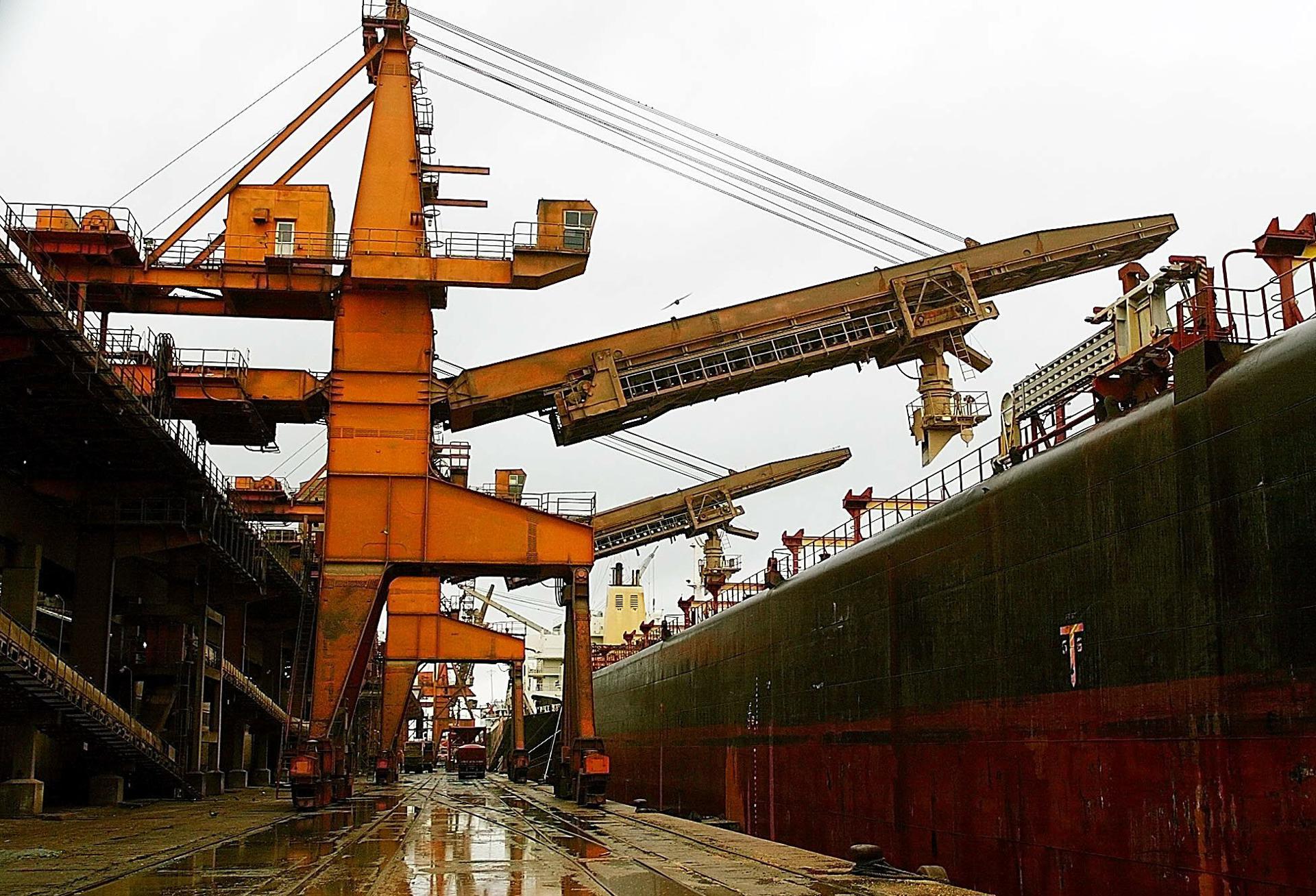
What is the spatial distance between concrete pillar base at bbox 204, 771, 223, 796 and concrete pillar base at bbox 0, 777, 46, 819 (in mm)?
10066

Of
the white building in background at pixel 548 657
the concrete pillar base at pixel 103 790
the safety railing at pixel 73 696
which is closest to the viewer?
the safety railing at pixel 73 696

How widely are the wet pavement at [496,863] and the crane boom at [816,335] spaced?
26.7 feet

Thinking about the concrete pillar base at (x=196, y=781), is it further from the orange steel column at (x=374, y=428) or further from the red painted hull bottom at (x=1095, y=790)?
the red painted hull bottom at (x=1095, y=790)

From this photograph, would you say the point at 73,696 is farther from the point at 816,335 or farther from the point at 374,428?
the point at 816,335

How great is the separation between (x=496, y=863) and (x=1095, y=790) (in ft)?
22.3

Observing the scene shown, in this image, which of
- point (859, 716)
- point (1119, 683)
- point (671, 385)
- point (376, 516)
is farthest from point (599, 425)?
point (1119, 683)

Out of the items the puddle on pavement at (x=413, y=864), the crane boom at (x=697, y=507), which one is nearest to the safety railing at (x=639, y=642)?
the crane boom at (x=697, y=507)

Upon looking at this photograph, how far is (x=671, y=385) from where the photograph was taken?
79.9 ft

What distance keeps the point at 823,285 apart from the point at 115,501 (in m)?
17.8

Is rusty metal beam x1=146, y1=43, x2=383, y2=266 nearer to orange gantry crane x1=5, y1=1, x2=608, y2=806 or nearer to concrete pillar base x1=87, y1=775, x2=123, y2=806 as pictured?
orange gantry crane x1=5, y1=1, x2=608, y2=806

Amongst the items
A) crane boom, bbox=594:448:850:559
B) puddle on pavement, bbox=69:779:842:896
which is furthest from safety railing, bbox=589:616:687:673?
puddle on pavement, bbox=69:779:842:896

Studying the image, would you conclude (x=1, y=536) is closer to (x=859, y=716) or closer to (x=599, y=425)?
(x=599, y=425)

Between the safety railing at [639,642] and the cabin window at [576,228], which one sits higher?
the cabin window at [576,228]

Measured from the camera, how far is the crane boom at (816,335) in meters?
23.8
